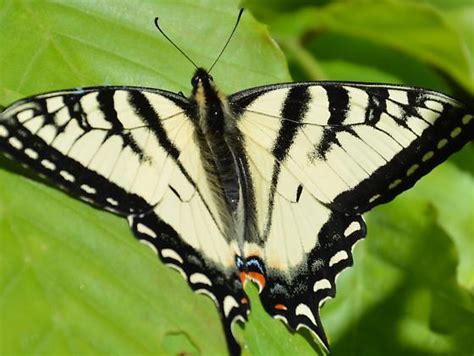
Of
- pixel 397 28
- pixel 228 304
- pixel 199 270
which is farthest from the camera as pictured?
pixel 397 28

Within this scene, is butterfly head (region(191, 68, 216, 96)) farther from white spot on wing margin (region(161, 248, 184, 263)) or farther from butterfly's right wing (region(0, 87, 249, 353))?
white spot on wing margin (region(161, 248, 184, 263))

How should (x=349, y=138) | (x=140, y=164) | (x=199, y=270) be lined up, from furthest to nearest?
1. (x=349, y=138)
2. (x=140, y=164)
3. (x=199, y=270)

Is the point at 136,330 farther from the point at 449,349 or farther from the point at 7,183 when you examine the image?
the point at 449,349

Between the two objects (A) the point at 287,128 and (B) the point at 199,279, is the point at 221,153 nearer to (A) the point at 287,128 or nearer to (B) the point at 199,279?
(A) the point at 287,128

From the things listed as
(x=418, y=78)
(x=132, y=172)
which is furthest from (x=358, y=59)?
(x=132, y=172)

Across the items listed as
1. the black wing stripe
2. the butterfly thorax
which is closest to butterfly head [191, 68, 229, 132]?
the butterfly thorax

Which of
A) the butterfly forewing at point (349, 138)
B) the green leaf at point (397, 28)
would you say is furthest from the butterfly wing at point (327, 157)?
the green leaf at point (397, 28)

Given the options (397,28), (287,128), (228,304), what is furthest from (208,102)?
(397,28)
